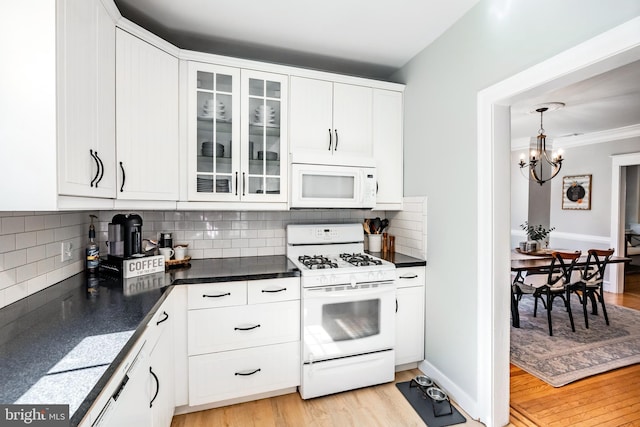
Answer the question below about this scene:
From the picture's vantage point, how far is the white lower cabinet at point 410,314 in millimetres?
2475

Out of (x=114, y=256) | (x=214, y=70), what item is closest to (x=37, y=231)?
(x=114, y=256)

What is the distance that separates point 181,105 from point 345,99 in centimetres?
129

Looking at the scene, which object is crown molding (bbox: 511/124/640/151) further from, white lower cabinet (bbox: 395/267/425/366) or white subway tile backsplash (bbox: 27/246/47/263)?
white subway tile backsplash (bbox: 27/246/47/263)

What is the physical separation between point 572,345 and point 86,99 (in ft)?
14.3

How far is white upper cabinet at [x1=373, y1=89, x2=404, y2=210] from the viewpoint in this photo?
2730 mm

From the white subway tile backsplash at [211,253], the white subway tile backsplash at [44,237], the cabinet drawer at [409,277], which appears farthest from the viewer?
the white subway tile backsplash at [211,253]

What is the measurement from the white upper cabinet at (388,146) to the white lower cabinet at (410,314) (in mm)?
655

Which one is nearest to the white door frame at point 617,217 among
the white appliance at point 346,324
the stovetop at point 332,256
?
the stovetop at point 332,256

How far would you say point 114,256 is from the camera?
2.00 meters

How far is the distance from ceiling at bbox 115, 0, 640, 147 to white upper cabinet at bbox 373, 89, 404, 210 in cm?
36

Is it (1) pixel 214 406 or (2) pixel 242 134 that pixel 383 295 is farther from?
(2) pixel 242 134

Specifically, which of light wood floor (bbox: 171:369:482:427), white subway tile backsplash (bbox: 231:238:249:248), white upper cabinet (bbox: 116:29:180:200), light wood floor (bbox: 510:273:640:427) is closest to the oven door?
light wood floor (bbox: 171:369:482:427)

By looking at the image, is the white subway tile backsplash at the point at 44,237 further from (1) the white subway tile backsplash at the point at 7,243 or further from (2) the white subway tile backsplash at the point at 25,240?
(1) the white subway tile backsplash at the point at 7,243

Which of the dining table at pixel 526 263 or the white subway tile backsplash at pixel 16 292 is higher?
the white subway tile backsplash at pixel 16 292
